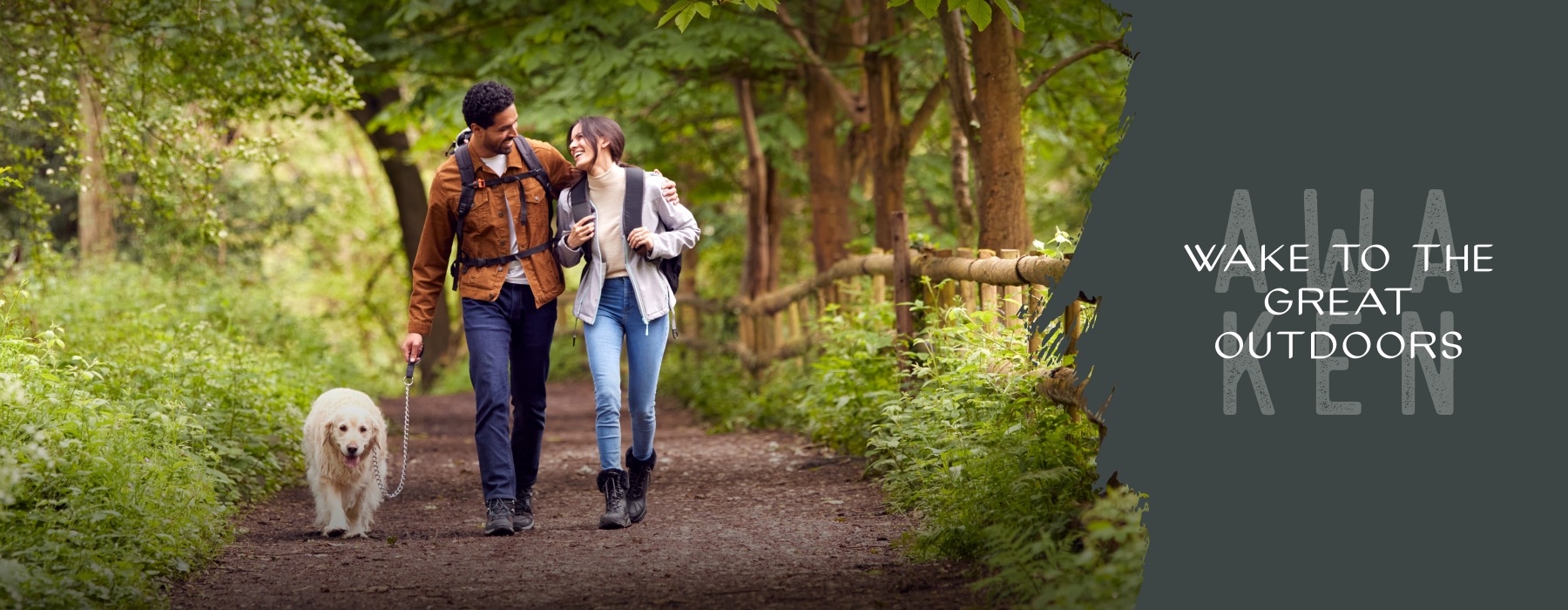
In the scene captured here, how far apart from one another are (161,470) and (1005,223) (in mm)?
4492

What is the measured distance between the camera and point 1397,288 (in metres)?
4.60

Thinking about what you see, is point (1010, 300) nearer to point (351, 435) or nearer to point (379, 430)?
point (379, 430)

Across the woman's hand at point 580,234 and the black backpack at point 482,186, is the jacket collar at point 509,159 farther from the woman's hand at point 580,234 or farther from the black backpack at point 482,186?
the woman's hand at point 580,234

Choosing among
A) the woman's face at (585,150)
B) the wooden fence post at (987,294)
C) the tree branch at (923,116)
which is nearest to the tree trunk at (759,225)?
the tree branch at (923,116)

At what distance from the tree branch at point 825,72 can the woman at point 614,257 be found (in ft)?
18.4

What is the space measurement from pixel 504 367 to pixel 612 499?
0.79 m

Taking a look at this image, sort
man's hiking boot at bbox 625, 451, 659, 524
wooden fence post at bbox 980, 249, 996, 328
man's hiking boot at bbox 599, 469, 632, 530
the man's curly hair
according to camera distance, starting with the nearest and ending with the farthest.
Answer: the man's curly hair < man's hiking boot at bbox 599, 469, 632, 530 < man's hiking boot at bbox 625, 451, 659, 524 < wooden fence post at bbox 980, 249, 996, 328

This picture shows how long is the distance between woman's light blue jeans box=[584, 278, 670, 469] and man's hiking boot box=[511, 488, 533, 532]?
437 mm

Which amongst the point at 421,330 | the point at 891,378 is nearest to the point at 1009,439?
the point at 421,330

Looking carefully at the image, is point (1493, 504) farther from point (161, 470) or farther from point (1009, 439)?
point (161, 470)

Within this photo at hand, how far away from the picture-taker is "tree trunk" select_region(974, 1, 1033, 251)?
315 inches

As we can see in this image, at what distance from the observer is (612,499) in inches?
262

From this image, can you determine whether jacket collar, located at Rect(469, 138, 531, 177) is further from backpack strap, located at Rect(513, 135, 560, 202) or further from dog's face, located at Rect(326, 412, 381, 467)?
dog's face, located at Rect(326, 412, 381, 467)

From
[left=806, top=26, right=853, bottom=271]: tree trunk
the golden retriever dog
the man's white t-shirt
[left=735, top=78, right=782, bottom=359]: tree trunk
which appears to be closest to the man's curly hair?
the man's white t-shirt
